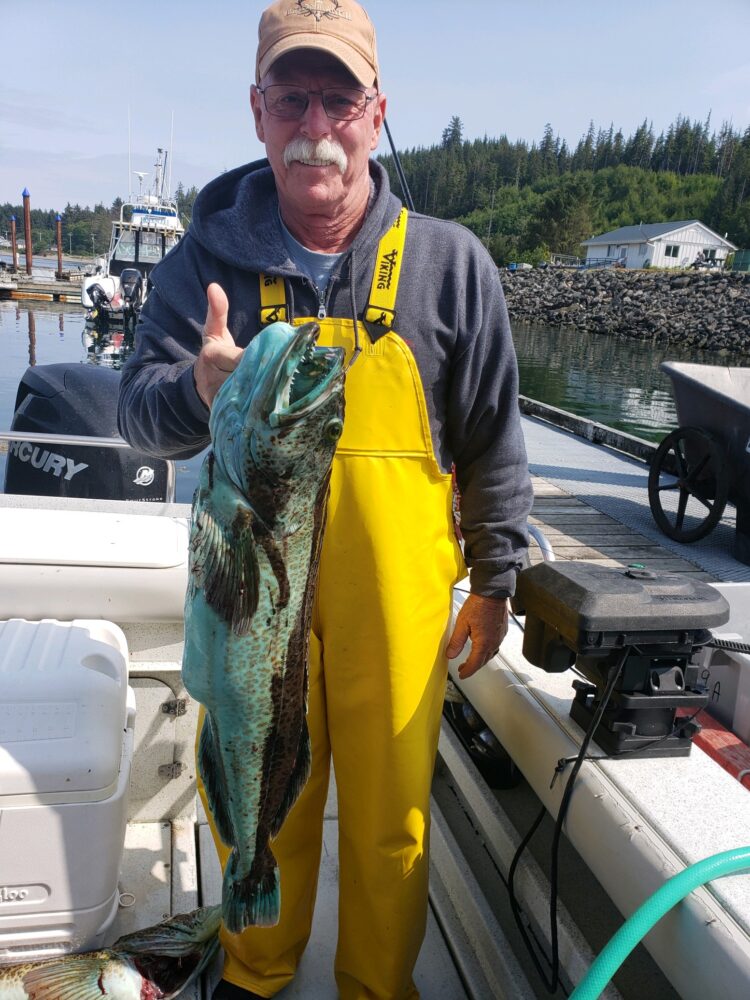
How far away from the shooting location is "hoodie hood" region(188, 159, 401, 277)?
7.09ft

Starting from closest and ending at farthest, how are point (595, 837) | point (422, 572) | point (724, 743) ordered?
point (595, 837)
point (422, 572)
point (724, 743)

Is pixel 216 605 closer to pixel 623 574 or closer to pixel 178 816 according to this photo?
pixel 623 574

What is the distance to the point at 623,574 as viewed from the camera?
7.59 ft

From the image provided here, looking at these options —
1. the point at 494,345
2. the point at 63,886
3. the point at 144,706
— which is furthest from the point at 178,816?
the point at 494,345

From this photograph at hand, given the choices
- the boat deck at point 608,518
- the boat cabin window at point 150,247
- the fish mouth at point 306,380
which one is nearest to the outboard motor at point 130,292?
the boat cabin window at point 150,247

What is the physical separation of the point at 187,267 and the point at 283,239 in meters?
0.30

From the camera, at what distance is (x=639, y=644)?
212cm

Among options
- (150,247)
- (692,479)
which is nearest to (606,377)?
(150,247)

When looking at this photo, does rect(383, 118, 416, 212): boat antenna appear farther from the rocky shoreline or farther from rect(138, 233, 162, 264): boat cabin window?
the rocky shoreline

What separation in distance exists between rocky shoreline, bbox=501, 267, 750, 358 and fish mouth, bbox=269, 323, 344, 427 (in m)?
57.6

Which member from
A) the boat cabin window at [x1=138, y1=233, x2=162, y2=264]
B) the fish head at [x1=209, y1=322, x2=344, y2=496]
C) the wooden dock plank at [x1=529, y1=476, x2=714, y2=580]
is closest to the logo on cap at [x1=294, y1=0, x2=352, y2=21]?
the fish head at [x1=209, y1=322, x2=344, y2=496]

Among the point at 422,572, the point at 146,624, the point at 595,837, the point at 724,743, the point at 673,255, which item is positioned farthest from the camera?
the point at 673,255

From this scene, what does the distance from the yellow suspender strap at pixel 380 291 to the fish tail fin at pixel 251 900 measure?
1456 mm

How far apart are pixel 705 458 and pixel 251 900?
635 centimetres
